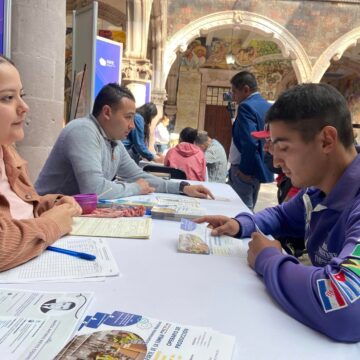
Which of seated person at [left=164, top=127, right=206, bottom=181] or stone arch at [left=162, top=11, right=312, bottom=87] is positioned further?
stone arch at [left=162, top=11, right=312, bottom=87]

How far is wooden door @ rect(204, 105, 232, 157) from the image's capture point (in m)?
16.8

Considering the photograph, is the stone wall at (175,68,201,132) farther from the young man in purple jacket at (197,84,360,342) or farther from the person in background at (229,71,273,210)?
the young man in purple jacket at (197,84,360,342)

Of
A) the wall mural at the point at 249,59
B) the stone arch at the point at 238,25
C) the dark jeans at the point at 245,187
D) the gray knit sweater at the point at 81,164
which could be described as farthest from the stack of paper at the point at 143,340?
the wall mural at the point at 249,59

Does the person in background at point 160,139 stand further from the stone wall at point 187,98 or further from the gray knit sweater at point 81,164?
the gray knit sweater at point 81,164

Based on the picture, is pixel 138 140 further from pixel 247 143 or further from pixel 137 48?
pixel 137 48

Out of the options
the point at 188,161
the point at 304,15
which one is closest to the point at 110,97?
the point at 188,161

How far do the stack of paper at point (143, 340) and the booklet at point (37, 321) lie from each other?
0.10 ft

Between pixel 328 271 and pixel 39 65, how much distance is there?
105 inches

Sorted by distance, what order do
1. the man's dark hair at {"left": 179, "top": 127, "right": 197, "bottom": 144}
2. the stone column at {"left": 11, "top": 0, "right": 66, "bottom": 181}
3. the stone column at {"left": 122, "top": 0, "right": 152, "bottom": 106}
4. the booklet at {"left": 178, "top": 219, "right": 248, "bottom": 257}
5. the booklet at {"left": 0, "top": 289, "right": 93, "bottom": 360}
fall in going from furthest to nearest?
the stone column at {"left": 122, "top": 0, "right": 152, "bottom": 106}
the man's dark hair at {"left": 179, "top": 127, "right": 197, "bottom": 144}
the stone column at {"left": 11, "top": 0, "right": 66, "bottom": 181}
the booklet at {"left": 178, "top": 219, "right": 248, "bottom": 257}
the booklet at {"left": 0, "top": 289, "right": 93, "bottom": 360}

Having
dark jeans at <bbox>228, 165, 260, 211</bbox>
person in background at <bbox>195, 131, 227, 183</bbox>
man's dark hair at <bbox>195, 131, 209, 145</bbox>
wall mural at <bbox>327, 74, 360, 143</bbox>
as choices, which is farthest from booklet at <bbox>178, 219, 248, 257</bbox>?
wall mural at <bbox>327, 74, 360, 143</bbox>

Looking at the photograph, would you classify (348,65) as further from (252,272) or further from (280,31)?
(252,272)

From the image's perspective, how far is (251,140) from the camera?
12.1ft

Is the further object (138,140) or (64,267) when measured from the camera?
(138,140)

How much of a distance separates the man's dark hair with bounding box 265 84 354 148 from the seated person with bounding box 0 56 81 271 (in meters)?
0.81
